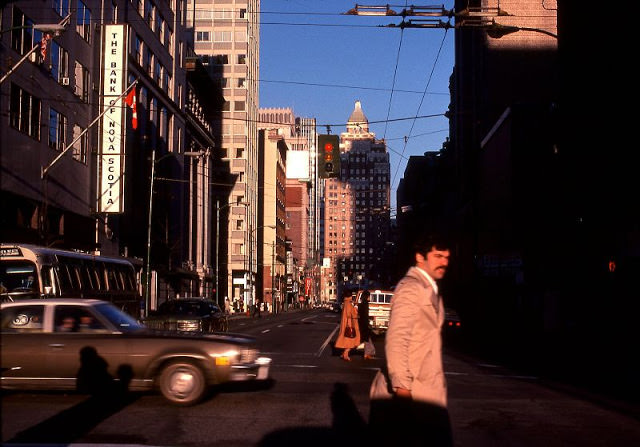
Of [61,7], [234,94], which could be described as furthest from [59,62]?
[234,94]

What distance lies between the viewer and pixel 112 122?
44.1 meters

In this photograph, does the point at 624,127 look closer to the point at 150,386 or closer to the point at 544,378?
the point at 544,378

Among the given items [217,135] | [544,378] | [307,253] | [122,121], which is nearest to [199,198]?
[217,135]

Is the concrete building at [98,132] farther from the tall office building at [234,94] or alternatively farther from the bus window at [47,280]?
the tall office building at [234,94]

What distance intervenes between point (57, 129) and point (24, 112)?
4473 millimetres

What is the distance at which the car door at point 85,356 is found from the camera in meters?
11.3

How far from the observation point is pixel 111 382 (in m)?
11.3

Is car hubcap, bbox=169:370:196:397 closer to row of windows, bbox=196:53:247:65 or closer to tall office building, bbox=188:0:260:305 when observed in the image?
tall office building, bbox=188:0:260:305

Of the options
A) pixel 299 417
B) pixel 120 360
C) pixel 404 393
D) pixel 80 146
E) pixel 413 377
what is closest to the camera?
pixel 404 393

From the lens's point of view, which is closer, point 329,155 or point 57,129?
point 329,155

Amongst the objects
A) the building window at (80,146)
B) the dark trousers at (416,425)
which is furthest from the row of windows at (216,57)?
the dark trousers at (416,425)

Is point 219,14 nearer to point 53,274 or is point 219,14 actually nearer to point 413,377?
point 53,274

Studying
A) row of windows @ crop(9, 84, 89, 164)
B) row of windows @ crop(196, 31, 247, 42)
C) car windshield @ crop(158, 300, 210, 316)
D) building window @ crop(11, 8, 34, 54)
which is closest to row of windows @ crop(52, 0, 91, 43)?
building window @ crop(11, 8, 34, 54)

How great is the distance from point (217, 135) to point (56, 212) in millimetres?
61235
